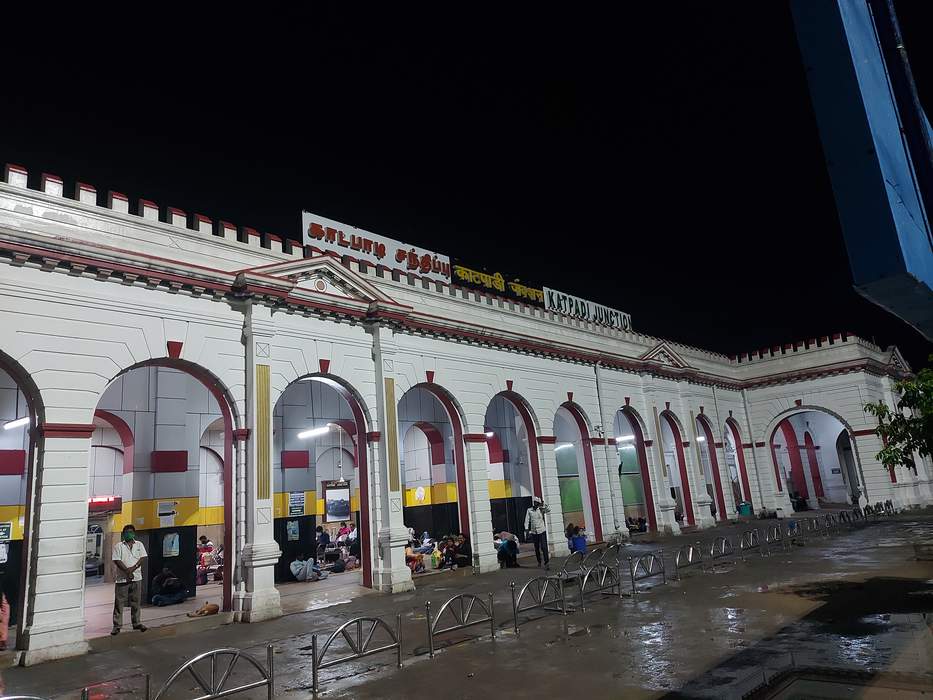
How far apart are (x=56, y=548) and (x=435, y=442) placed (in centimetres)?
1398

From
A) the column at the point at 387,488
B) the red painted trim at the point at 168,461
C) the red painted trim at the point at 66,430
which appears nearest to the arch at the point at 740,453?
the column at the point at 387,488

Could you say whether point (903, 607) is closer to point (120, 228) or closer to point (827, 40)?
point (827, 40)

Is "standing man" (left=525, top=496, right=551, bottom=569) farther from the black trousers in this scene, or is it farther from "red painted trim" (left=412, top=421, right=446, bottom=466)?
"red painted trim" (left=412, top=421, right=446, bottom=466)

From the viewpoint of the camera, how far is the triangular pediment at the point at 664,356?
26.7 metres

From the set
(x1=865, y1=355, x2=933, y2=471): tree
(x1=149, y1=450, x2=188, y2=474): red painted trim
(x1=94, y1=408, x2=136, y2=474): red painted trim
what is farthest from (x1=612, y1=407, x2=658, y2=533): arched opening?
(x1=94, y1=408, x2=136, y2=474): red painted trim

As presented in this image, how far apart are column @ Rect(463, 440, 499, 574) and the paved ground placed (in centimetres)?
411

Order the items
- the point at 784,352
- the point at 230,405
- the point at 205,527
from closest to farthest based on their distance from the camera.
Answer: the point at 230,405 → the point at 205,527 → the point at 784,352

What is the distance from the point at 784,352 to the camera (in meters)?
33.2

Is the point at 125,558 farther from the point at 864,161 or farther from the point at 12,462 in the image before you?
the point at 864,161

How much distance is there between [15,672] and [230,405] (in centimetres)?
593

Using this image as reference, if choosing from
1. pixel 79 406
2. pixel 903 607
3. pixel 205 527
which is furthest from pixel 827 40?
pixel 205 527

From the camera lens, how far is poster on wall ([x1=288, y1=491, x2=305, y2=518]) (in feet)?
60.2

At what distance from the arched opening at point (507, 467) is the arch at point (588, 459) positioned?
81.6 inches

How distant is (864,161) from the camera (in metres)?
3.07
